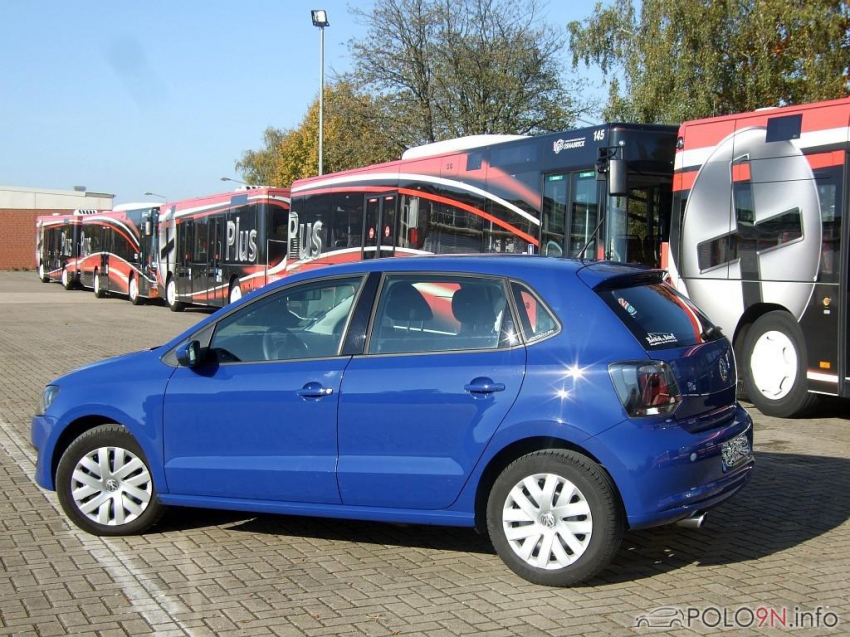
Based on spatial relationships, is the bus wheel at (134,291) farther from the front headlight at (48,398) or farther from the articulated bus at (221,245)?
the front headlight at (48,398)

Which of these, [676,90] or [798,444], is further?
[676,90]

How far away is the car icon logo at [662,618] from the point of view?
4.71 meters

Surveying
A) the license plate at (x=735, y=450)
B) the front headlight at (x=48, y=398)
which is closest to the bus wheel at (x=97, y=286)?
the front headlight at (x=48, y=398)

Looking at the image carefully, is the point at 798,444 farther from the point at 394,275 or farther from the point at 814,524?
the point at 394,275

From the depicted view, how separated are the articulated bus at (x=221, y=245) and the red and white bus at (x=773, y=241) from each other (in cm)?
1505

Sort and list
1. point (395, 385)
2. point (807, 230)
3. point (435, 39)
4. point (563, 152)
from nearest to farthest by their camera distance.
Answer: point (395, 385) → point (807, 230) → point (563, 152) → point (435, 39)

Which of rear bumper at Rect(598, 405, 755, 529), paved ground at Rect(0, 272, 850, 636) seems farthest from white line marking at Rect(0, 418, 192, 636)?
rear bumper at Rect(598, 405, 755, 529)

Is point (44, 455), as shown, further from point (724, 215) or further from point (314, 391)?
point (724, 215)

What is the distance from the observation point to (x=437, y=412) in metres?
5.38

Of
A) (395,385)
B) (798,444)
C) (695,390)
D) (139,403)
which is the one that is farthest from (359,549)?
(798,444)

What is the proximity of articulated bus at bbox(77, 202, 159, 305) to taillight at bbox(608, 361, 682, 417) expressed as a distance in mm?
30036

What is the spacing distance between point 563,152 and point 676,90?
1487 centimetres

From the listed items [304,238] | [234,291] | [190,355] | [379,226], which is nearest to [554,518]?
[190,355]

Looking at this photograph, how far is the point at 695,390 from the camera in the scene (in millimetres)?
5285
